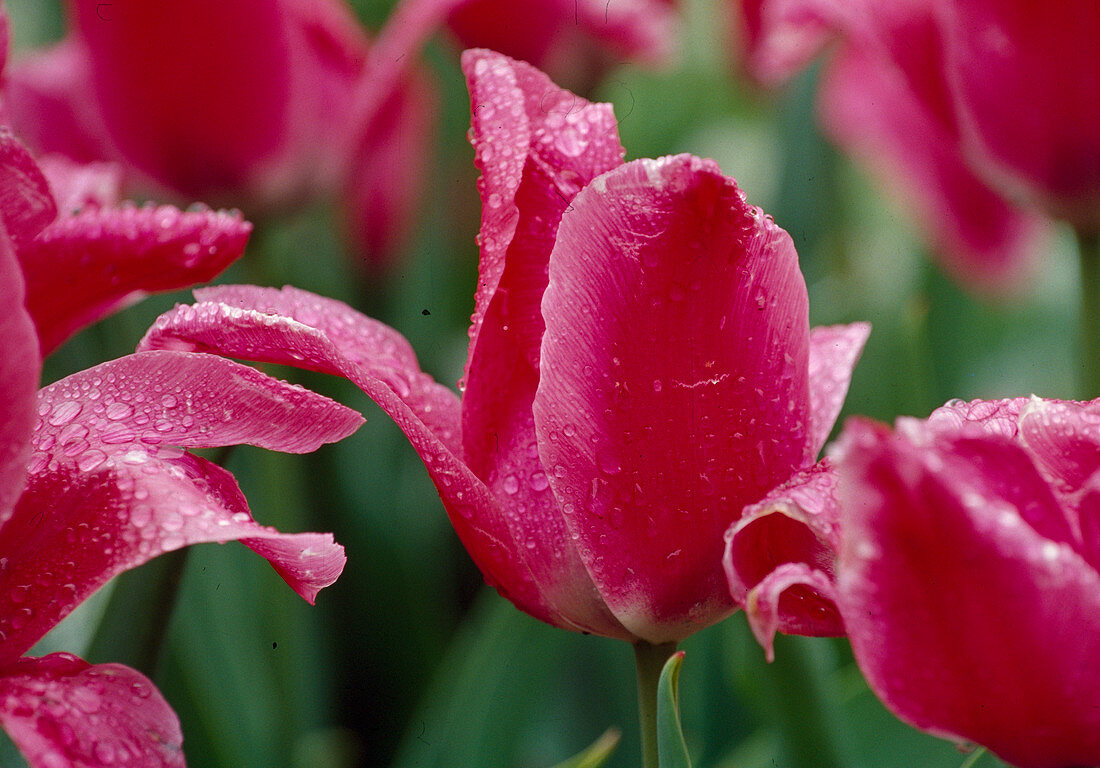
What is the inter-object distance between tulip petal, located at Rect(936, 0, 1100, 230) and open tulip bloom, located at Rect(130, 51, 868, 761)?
0.79ft

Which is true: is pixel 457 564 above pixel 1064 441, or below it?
below

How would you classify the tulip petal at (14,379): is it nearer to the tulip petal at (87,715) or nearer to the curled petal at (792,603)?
the tulip petal at (87,715)

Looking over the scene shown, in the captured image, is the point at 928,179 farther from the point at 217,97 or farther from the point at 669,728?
the point at 669,728

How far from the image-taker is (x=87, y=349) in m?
0.83

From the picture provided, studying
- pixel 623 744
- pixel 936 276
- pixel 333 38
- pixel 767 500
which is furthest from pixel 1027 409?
pixel 936 276

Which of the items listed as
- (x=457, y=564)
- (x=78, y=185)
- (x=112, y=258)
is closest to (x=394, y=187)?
(x=457, y=564)

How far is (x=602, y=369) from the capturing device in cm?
33

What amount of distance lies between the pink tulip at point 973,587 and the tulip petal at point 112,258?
0.25 metres

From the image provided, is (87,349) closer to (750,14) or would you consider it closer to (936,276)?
(750,14)

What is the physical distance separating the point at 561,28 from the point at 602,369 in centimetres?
67

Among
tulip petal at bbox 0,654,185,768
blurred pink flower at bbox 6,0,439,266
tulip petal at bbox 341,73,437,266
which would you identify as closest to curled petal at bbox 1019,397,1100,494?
tulip petal at bbox 0,654,185,768

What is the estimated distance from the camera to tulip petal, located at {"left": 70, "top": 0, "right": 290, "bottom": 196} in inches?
27.5

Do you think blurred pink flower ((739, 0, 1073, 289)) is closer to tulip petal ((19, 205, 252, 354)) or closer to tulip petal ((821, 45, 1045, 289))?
tulip petal ((821, 45, 1045, 289))

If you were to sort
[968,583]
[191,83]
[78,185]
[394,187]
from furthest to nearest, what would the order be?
[394,187] < [191,83] < [78,185] < [968,583]
